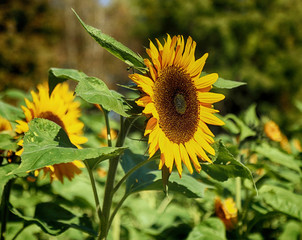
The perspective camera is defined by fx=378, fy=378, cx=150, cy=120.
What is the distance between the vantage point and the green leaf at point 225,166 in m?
1.08

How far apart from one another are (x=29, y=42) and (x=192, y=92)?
33.8 feet

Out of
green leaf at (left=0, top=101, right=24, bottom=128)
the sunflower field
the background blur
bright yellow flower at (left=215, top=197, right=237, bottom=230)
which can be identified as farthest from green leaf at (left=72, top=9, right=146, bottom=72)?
the background blur

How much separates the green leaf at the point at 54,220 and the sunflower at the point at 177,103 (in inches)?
17.7

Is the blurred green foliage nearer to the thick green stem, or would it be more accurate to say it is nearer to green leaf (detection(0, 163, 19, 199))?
the thick green stem

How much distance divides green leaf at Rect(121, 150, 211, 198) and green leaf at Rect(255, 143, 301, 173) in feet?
1.63

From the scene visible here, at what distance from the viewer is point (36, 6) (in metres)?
11.5

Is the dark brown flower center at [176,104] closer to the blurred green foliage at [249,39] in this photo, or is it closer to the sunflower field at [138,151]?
the sunflower field at [138,151]

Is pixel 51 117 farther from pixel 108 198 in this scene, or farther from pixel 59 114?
pixel 108 198

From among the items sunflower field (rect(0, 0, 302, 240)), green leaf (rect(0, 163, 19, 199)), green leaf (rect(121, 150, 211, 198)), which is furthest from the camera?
green leaf (rect(121, 150, 211, 198))

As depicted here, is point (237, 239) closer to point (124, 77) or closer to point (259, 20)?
point (124, 77)

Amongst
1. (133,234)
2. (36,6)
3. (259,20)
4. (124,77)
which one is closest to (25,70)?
(36,6)

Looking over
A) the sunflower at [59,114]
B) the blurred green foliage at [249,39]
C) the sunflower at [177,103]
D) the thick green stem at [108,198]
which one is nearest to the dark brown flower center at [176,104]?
the sunflower at [177,103]

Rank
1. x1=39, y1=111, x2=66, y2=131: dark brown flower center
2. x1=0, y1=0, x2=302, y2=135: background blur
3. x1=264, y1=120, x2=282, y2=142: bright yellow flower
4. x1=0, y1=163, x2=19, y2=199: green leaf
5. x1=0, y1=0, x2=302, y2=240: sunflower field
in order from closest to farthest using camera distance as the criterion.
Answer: x1=0, y1=0, x2=302, y2=240: sunflower field < x1=0, y1=163, x2=19, y2=199: green leaf < x1=39, y1=111, x2=66, y2=131: dark brown flower center < x1=264, y1=120, x2=282, y2=142: bright yellow flower < x1=0, y1=0, x2=302, y2=135: background blur

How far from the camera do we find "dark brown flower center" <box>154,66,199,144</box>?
1067mm
